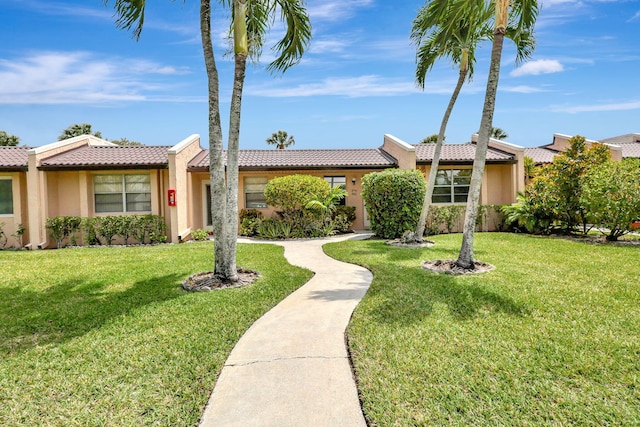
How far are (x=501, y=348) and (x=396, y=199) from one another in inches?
394

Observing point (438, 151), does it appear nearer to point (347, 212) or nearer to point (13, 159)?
point (347, 212)

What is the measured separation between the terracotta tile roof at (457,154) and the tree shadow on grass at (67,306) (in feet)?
46.8

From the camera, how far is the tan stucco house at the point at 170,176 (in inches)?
592

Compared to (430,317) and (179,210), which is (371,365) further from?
(179,210)

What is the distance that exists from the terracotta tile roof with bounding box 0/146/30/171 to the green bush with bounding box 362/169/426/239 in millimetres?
14915

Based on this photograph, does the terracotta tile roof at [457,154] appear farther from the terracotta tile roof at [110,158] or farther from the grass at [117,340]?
the terracotta tile roof at [110,158]

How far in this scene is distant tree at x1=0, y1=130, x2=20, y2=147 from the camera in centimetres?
3027

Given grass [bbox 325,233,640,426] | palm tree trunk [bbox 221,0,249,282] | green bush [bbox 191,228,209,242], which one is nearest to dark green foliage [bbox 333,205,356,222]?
green bush [bbox 191,228,209,242]

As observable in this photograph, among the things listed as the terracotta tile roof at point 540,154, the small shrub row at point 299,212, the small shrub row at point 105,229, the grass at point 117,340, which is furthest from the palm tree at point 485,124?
the terracotta tile roof at point 540,154

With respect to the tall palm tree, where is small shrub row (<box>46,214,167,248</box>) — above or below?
below

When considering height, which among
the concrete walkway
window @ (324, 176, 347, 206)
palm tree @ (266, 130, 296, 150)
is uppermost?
palm tree @ (266, 130, 296, 150)

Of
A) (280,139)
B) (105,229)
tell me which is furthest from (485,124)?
(280,139)

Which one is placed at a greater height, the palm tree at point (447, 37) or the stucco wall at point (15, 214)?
the palm tree at point (447, 37)

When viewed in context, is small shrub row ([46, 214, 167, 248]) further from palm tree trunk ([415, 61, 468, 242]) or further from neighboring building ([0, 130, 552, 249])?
palm tree trunk ([415, 61, 468, 242])
